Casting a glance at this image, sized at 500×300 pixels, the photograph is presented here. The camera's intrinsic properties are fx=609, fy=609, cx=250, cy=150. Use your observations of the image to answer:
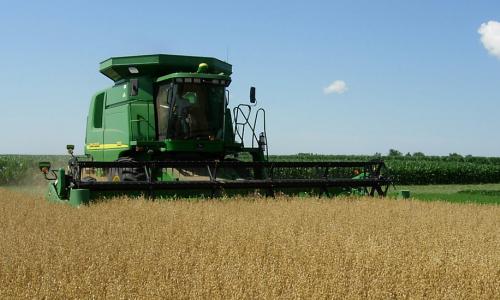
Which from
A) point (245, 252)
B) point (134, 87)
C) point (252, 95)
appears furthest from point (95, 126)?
point (245, 252)

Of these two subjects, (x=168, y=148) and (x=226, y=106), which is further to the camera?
(x=226, y=106)

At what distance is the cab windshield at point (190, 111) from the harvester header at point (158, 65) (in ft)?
1.42

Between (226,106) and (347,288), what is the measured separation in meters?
7.21

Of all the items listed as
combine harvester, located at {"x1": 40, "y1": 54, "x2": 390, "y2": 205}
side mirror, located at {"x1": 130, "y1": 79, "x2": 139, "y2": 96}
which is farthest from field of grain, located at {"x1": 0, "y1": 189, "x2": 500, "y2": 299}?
side mirror, located at {"x1": 130, "y1": 79, "x2": 139, "y2": 96}

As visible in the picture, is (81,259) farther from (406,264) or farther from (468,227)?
(468,227)

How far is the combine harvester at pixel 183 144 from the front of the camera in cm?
916

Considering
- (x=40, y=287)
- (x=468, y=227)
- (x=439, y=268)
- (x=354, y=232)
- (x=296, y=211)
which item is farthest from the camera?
(x=296, y=211)

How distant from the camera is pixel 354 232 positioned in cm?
591

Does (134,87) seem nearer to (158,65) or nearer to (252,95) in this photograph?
(158,65)

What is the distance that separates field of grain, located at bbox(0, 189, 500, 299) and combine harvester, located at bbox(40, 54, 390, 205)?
123 centimetres

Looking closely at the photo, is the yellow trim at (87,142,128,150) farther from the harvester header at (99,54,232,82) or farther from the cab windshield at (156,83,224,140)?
the harvester header at (99,54,232,82)

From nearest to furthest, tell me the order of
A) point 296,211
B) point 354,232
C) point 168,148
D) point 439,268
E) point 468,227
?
1. point 439,268
2. point 354,232
3. point 468,227
4. point 296,211
5. point 168,148

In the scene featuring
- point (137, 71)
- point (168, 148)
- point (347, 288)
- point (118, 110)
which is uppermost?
point (137, 71)

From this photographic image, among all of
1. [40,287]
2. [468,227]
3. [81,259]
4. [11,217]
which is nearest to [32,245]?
[81,259]
